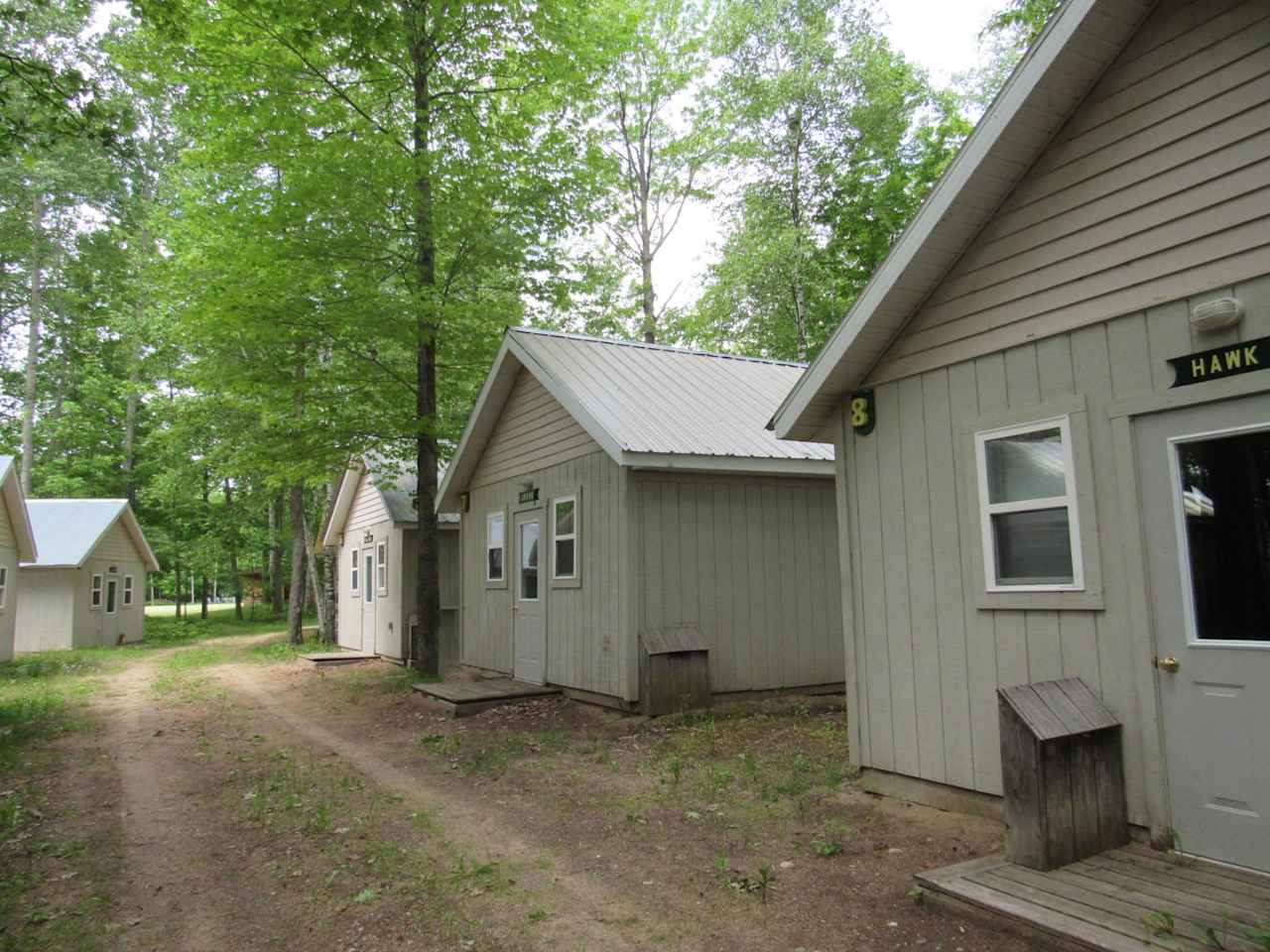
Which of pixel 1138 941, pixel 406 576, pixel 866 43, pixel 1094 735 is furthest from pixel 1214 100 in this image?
pixel 866 43

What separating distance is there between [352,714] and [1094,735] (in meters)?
9.95

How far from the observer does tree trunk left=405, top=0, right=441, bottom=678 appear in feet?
41.7

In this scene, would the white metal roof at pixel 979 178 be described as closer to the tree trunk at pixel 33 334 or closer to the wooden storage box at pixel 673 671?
the wooden storage box at pixel 673 671

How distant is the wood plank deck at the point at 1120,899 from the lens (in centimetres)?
347

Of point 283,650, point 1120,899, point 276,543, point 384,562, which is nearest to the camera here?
point 1120,899

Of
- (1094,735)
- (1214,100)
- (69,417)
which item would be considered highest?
(69,417)

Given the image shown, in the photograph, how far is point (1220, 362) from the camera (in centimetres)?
438

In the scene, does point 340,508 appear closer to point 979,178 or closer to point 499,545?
point 499,545

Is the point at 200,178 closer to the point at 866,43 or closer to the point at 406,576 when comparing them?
the point at 406,576

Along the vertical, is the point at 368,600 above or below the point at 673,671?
above

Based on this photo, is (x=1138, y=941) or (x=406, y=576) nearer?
(x=1138, y=941)

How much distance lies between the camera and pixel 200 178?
17.1m

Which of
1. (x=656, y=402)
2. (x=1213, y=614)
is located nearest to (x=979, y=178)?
(x=1213, y=614)

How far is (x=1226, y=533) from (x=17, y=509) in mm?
24513
